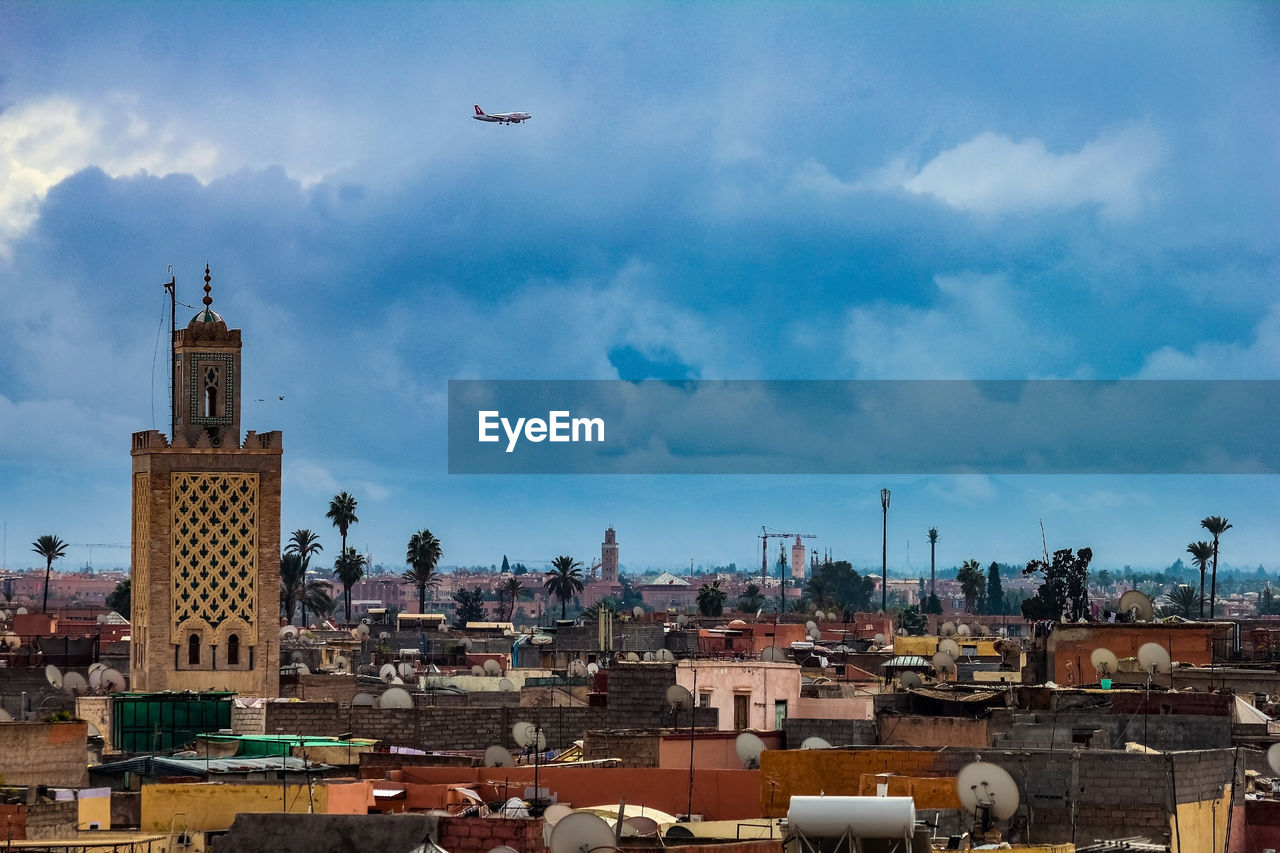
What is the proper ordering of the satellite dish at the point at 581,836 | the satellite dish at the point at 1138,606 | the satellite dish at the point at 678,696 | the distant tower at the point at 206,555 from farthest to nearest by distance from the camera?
the distant tower at the point at 206,555 → the satellite dish at the point at 1138,606 → the satellite dish at the point at 678,696 → the satellite dish at the point at 581,836

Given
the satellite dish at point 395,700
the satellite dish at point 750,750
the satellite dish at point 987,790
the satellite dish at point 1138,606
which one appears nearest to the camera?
the satellite dish at point 987,790

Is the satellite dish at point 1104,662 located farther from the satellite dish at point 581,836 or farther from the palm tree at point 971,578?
the palm tree at point 971,578

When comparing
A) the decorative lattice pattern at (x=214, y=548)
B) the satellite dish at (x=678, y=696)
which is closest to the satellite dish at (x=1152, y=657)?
the satellite dish at (x=678, y=696)

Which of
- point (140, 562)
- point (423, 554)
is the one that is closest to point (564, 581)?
point (423, 554)

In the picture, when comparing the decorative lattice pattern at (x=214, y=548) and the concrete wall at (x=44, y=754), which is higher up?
the decorative lattice pattern at (x=214, y=548)

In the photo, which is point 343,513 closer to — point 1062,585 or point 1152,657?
point 1062,585

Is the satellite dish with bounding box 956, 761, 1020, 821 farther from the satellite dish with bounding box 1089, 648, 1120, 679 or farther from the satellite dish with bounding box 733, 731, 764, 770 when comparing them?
the satellite dish with bounding box 1089, 648, 1120, 679
